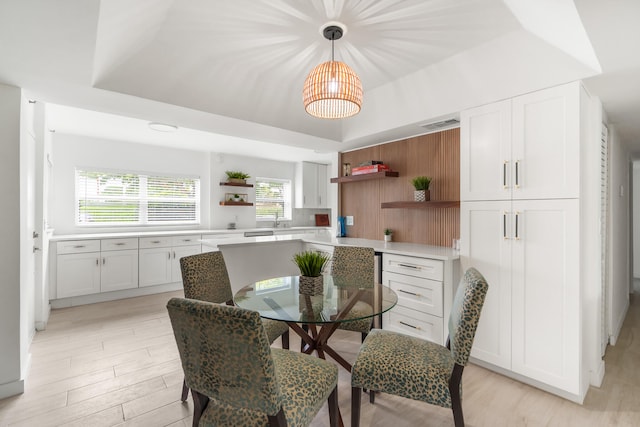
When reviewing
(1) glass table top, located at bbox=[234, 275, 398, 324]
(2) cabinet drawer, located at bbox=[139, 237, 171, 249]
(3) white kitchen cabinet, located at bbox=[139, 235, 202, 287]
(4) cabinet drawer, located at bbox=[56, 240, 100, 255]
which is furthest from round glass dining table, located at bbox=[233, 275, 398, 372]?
(4) cabinet drawer, located at bbox=[56, 240, 100, 255]

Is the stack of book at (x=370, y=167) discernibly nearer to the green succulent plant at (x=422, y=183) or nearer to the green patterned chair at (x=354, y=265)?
the green succulent plant at (x=422, y=183)

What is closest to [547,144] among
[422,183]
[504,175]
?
[504,175]

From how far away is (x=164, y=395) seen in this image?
7.07ft

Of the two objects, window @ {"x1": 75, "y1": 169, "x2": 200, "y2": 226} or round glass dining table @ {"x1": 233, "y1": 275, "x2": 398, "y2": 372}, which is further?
window @ {"x1": 75, "y1": 169, "x2": 200, "y2": 226}

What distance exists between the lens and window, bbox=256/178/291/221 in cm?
660

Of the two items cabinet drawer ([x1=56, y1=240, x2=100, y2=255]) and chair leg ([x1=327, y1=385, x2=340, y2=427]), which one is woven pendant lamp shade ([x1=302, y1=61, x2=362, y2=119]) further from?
cabinet drawer ([x1=56, y1=240, x2=100, y2=255])

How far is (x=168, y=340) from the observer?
3094 mm

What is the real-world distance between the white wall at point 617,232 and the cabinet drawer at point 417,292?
1.69 m

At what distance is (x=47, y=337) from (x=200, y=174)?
11.0 ft

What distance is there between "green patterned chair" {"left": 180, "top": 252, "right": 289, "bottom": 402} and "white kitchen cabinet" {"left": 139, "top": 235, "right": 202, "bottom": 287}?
2.54m

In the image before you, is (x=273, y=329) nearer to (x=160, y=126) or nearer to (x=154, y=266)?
(x=160, y=126)

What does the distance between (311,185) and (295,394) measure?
581 centimetres

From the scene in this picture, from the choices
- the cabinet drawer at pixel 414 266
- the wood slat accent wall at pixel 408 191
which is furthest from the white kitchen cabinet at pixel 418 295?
the wood slat accent wall at pixel 408 191

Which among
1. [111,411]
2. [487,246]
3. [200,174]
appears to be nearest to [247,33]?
[487,246]
